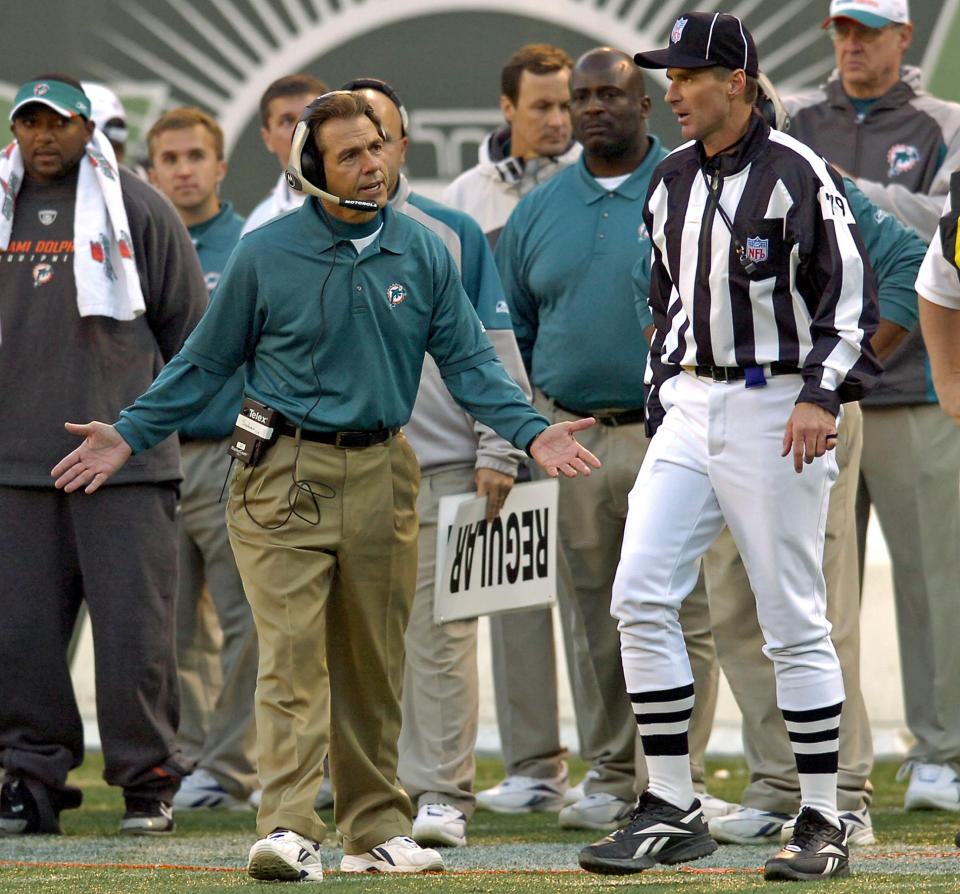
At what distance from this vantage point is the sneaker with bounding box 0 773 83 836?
5.97 meters

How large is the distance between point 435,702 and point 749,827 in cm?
108

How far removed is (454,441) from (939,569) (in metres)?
1.81

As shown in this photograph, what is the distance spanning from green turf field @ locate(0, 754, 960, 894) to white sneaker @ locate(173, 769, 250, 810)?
7.8 inches

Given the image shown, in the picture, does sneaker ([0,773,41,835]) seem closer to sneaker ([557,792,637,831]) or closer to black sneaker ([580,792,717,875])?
sneaker ([557,792,637,831])

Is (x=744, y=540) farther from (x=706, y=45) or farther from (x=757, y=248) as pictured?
(x=706, y=45)

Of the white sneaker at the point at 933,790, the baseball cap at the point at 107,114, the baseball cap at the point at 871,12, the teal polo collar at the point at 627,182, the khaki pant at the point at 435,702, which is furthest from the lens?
the baseball cap at the point at 107,114

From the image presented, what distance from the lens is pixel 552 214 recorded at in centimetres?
631

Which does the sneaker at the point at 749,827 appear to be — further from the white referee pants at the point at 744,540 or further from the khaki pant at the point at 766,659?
the white referee pants at the point at 744,540

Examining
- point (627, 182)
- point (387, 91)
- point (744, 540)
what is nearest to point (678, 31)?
point (744, 540)

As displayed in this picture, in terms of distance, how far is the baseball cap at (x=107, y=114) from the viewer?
24.8 ft

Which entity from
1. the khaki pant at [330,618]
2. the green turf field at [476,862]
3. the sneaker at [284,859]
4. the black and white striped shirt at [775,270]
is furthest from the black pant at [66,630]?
the black and white striped shirt at [775,270]

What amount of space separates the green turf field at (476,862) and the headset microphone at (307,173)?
1.66 metres

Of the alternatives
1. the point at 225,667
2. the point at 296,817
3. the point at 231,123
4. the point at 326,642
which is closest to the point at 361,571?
the point at 326,642

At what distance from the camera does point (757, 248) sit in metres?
4.57
